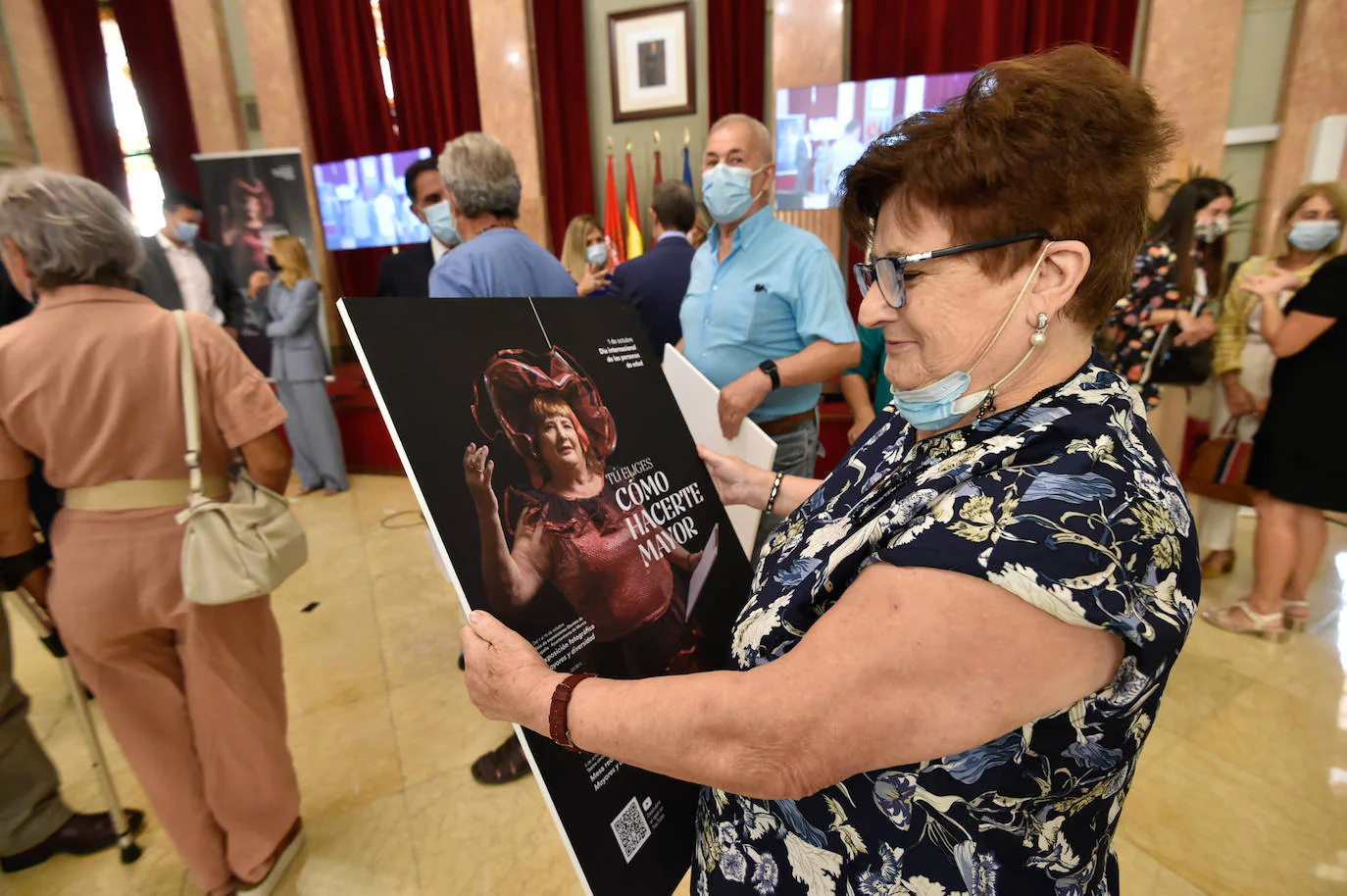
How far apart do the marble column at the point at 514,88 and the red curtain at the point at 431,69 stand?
0.57 feet

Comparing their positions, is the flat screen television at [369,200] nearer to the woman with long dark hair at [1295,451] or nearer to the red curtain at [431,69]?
the red curtain at [431,69]

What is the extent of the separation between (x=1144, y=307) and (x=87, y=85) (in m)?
9.15

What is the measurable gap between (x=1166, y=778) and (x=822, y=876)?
1.92m

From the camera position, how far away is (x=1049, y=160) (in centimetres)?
57

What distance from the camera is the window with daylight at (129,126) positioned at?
20.9ft

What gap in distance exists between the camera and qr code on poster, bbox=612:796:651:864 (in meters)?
0.80

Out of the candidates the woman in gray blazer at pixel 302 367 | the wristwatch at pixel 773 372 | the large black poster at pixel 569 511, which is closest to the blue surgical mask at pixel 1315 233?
the wristwatch at pixel 773 372

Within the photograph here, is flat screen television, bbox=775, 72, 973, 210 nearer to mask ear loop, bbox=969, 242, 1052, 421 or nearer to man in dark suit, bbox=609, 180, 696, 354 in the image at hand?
man in dark suit, bbox=609, 180, 696, 354

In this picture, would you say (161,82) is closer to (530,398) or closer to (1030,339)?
(530,398)

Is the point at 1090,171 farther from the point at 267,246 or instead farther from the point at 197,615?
the point at 267,246

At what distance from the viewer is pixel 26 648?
114 inches

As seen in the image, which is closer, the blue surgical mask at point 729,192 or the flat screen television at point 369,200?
the blue surgical mask at point 729,192

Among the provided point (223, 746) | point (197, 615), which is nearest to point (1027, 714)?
point (197, 615)

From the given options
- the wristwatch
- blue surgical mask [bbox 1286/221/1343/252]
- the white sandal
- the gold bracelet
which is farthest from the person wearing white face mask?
the gold bracelet
